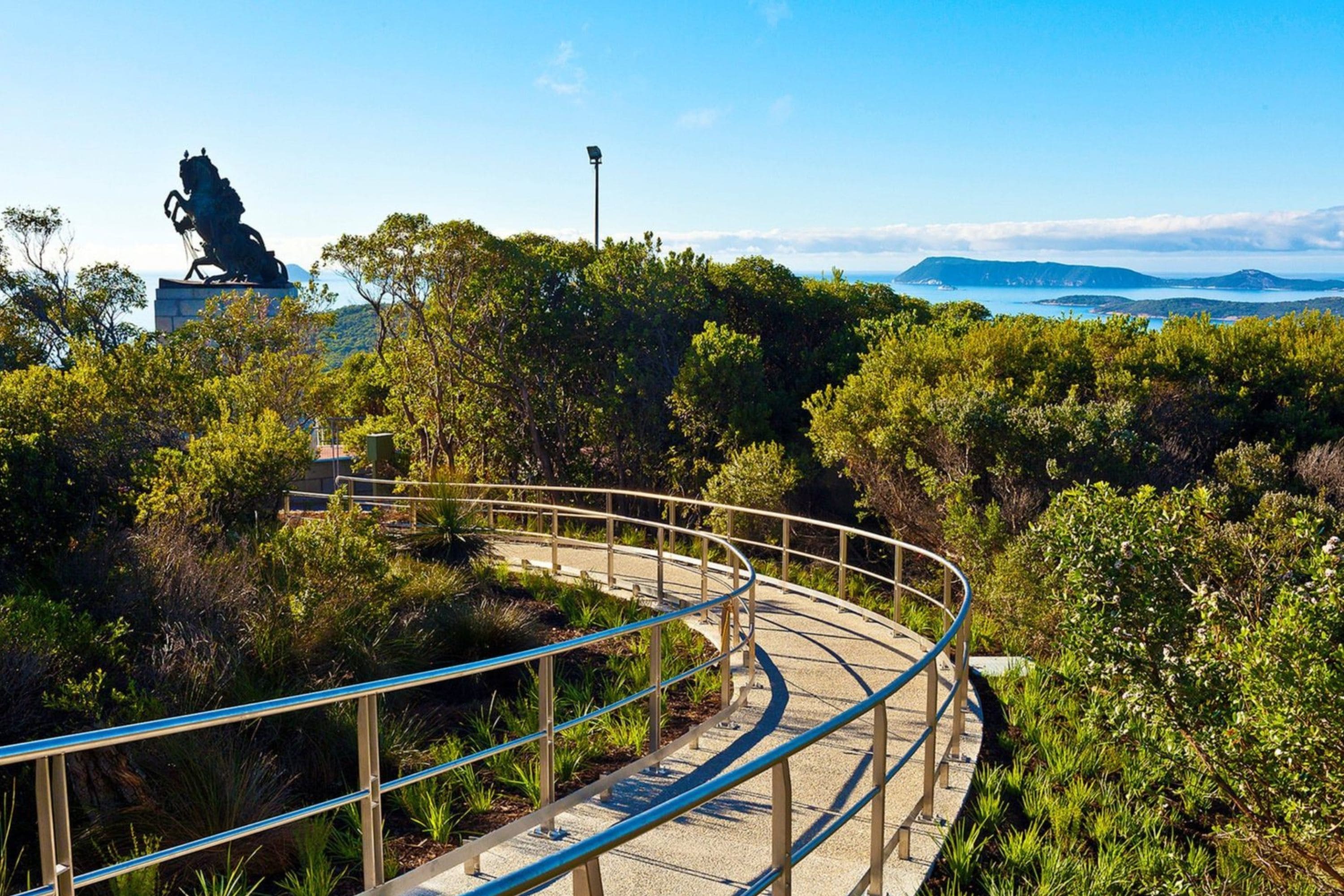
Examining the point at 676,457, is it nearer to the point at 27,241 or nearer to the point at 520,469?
the point at 520,469

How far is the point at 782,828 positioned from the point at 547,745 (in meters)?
2.08

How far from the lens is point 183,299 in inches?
1169

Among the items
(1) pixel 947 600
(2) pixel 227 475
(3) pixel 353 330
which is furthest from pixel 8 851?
(3) pixel 353 330

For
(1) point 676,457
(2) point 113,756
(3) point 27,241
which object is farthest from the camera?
(3) point 27,241

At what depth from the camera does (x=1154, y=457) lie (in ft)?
45.9

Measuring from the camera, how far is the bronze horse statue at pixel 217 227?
100 ft

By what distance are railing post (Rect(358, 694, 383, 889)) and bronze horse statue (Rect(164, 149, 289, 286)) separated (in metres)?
28.9

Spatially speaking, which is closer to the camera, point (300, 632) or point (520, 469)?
point (300, 632)

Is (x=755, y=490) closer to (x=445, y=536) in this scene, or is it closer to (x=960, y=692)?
(x=445, y=536)

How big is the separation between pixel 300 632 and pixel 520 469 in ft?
49.4

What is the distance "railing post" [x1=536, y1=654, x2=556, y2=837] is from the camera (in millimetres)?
4734

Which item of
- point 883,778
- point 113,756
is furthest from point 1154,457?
point 113,756

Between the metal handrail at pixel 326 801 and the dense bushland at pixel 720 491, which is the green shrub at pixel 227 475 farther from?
the metal handrail at pixel 326 801

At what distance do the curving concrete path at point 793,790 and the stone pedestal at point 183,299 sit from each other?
81.1 ft
